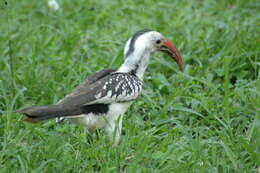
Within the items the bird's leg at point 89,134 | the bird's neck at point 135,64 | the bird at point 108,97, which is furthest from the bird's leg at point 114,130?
the bird's neck at point 135,64

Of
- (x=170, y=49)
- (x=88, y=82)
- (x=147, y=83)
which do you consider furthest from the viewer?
(x=147, y=83)

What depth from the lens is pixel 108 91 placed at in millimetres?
3621

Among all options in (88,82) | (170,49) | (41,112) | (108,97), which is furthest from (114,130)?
(170,49)

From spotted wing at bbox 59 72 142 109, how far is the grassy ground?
10.0 inches

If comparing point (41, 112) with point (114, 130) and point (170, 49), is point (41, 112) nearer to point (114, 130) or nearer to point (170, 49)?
point (114, 130)

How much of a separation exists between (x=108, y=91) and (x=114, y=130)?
0.96 ft

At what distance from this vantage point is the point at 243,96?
4203 mm

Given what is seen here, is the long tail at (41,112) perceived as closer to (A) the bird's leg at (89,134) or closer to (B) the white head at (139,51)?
(A) the bird's leg at (89,134)

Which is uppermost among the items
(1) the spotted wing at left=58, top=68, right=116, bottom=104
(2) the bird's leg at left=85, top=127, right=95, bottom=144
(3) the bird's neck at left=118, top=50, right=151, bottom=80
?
(3) the bird's neck at left=118, top=50, right=151, bottom=80

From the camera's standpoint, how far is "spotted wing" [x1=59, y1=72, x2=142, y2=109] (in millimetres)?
3449

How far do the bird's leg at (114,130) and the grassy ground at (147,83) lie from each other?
9cm

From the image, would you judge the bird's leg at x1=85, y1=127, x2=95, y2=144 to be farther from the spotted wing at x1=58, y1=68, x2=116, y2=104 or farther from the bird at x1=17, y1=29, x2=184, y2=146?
→ the spotted wing at x1=58, y1=68, x2=116, y2=104

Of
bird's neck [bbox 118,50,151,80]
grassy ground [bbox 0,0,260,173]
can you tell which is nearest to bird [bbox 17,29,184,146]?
bird's neck [bbox 118,50,151,80]

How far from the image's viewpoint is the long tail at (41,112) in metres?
3.12
